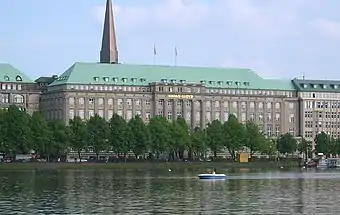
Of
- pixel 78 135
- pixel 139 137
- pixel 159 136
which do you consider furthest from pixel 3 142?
pixel 159 136

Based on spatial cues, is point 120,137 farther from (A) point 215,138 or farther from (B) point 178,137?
(A) point 215,138

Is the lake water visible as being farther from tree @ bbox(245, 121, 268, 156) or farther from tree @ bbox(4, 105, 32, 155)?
tree @ bbox(245, 121, 268, 156)

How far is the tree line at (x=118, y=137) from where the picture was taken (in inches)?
6654

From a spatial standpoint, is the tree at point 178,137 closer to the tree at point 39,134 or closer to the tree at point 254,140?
the tree at point 254,140

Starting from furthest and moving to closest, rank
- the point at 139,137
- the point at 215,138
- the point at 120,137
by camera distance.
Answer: the point at 215,138, the point at 139,137, the point at 120,137

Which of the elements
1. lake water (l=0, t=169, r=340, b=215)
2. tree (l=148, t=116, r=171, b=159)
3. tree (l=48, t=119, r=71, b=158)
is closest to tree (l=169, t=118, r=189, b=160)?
tree (l=148, t=116, r=171, b=159)

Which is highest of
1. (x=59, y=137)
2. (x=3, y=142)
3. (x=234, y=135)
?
(x=234, y=135)

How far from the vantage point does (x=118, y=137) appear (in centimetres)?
18000

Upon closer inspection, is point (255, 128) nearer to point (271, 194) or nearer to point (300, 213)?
point (271, 194)

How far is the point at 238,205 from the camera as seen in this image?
75562 millimetres

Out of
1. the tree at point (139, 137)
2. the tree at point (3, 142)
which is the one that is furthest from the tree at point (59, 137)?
the tree at point (139, 137)

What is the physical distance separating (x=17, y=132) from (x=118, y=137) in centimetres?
2084

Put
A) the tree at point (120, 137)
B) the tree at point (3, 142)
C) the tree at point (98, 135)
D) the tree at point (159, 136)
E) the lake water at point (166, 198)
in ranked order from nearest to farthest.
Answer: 1. the lake water at point (166, 198)
2. the tree at point (3, 142)
3. the tree at point (98, 135)
4. the tree at point (120, 137)
5. the tree at point (159, 136)

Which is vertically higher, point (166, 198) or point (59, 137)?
point (59, 137)
